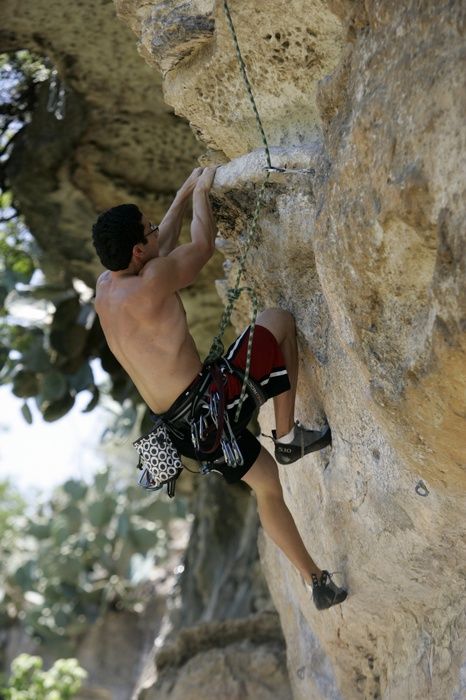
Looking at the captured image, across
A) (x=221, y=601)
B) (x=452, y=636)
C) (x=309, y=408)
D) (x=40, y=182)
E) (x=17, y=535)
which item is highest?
(x=309, y=408)

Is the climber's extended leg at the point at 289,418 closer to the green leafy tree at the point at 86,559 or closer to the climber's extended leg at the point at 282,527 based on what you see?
the climber's extended leg at the point at 282,527

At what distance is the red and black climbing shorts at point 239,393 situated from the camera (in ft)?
13.4

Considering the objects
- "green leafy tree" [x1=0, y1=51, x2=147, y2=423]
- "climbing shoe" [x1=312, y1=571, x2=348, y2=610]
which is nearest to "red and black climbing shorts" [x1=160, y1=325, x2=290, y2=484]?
"climbing shoe" [x1=312, y1=571, x2=348, y2=610]

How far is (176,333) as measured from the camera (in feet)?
13.6

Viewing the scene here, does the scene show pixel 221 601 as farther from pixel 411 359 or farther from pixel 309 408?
pixel 411 359

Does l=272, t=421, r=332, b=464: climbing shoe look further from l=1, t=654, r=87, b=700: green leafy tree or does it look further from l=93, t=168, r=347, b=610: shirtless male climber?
l=1, t=654, r=87, b=700: green leafy tree

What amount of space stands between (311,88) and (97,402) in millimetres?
5130

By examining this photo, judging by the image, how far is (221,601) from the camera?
30.0ft

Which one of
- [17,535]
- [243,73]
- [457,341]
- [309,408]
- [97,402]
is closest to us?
[457,341]

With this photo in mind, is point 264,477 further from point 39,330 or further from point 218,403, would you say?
point 39,330

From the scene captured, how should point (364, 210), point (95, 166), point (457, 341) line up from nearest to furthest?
point (457, 341), point (364, 210), point (95, 166)

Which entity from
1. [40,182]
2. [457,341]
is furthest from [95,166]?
[457,341]

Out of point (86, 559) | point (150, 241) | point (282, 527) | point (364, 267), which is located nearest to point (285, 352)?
point (150, 241)

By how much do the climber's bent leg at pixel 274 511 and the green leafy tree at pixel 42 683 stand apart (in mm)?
4286
